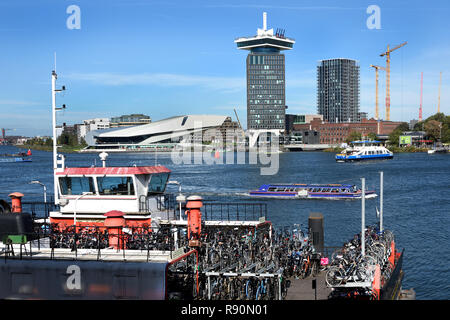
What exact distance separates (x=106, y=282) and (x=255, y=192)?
1873 inches

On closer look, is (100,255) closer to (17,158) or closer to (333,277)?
(333,277)

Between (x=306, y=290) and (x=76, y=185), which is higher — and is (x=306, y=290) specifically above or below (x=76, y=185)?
below

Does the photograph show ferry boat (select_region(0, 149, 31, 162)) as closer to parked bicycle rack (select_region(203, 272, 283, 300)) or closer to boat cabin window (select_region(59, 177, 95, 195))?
boat cabin window (select_region(59, 177, 95, 195))

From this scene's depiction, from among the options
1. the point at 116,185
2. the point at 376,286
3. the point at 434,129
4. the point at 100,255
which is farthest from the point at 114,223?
the point at 434,129

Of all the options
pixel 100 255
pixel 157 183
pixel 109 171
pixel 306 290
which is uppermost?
pixel 109 171

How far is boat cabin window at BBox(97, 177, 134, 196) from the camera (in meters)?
16.3

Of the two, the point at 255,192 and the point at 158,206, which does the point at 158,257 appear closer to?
the point at 158,206

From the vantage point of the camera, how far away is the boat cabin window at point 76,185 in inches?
656

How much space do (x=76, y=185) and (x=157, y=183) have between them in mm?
2855

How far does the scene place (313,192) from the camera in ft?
180

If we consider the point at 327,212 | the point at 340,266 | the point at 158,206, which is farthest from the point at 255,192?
the point at 340,266

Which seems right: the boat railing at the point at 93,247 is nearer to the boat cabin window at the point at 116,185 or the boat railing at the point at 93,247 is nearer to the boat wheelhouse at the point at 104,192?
the boat wheelhouse at the point at 104,192

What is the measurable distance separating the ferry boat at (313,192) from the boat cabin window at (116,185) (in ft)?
129

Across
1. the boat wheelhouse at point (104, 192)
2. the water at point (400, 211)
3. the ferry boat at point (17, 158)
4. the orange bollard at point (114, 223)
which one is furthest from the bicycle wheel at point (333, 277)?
the ferry boat at point (17, 158)
